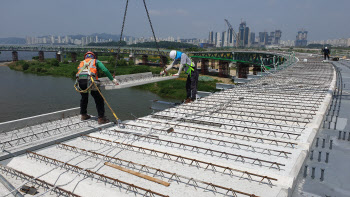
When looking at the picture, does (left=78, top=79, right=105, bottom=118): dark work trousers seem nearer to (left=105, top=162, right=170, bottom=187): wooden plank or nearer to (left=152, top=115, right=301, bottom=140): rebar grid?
(left=152, top=115, right=301, bottom=140): rebar grid

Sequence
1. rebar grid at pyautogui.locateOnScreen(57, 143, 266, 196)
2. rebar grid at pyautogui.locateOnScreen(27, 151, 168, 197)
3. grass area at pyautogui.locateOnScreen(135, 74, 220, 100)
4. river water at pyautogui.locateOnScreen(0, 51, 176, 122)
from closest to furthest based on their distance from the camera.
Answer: rebar grid at pyautogui.locateOnScreen(27, 151, 168, 197), rebar grid at pyautogui.locateOnScreen(57, 143, 266, 196), river water at pyautogui.locateOnScreen(0, 51, 176, 122), grass area at pyautogui.locateOnScreen(135, 74, 220, 100)

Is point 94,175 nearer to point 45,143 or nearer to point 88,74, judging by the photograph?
point 45,143

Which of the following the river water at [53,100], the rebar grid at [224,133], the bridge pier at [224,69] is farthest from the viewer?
the bridge pier at [224,69]

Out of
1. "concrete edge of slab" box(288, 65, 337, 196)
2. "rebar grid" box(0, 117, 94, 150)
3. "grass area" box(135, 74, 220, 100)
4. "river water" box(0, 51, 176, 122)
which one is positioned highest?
"concrete edge of slab" box(288, 65, 337, 196)

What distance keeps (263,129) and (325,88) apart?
7.65 metres

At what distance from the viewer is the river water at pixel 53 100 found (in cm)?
3128

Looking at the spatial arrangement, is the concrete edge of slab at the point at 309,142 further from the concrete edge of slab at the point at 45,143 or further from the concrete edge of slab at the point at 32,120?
the concrete edge of slab at the point at 32,120

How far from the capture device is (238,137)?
6340 millimetres

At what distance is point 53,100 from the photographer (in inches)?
1453

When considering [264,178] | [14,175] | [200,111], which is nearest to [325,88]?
[200,111]

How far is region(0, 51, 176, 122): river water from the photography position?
3128 cm

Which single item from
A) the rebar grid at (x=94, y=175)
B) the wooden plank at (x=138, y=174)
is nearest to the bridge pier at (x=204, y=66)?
the rebar grid at (x=94, y=175)

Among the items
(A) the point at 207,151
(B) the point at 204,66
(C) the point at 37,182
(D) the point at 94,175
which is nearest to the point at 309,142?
(A) the point at 207,151

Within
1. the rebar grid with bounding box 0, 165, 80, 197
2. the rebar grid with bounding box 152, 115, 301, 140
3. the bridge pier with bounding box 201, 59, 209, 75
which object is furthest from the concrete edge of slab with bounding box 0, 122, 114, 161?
the bridge pier with bounding box 201, 59, 209, 75
